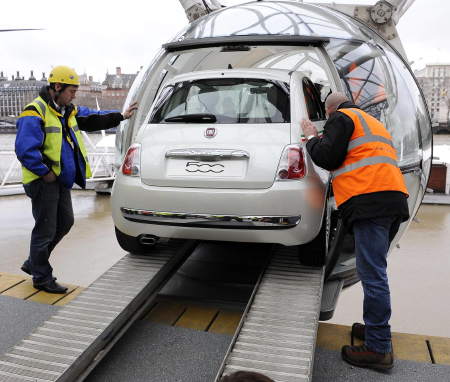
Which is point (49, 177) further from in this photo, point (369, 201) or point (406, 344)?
point (406, 344)

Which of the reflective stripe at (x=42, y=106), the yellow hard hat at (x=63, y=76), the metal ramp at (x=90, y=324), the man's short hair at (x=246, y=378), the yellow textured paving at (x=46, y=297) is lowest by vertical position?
the yellow textured paving at (x=46, y=297)

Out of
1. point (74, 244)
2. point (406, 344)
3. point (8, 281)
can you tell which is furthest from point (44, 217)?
point (74, 244)

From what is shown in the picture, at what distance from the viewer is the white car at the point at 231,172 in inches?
129

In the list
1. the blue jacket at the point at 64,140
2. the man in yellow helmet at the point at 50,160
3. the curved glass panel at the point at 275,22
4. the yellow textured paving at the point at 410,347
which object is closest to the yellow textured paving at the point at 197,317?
the man in yellow helmet at the point at 50,160

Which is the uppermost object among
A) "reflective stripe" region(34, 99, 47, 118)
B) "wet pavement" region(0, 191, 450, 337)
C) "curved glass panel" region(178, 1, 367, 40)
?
"curved glass panel" region(178, 1, 367, 40)

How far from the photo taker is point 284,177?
3301mm

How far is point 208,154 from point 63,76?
162 centimetres

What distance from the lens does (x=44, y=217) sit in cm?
414

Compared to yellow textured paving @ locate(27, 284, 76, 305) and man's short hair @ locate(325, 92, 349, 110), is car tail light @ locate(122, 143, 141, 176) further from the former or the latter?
man's short hair @ locate(325, 92, 349, 110)

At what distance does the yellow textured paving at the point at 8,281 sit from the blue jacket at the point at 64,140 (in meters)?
1.08

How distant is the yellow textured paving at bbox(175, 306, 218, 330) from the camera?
363 cm

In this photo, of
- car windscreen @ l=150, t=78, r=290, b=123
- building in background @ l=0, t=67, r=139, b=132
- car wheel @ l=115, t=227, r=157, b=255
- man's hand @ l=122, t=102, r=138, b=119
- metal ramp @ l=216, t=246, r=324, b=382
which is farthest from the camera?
Answer: building in background @ l=0, t=67, r=139, b=132

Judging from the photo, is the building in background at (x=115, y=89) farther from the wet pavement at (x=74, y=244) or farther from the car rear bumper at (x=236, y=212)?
the car rear bumper at (x=236, y=212)

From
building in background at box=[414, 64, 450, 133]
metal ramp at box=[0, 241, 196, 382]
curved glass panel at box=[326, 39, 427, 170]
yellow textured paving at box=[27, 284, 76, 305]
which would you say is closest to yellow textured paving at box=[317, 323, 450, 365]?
metal ramp at box=[0, 241, 196, 382]
